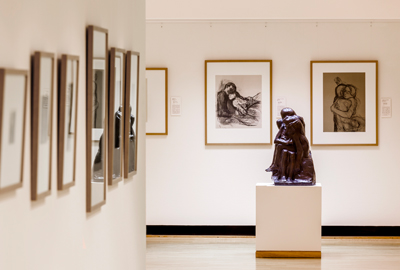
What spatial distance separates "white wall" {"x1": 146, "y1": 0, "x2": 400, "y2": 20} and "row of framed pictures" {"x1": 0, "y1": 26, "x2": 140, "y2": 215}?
135 inches

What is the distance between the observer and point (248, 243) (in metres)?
7.37

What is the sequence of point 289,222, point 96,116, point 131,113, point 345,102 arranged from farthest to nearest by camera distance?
point 345,102, point 289,222, point 131,113, point 96,116

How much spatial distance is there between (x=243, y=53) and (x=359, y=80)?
5.82ft

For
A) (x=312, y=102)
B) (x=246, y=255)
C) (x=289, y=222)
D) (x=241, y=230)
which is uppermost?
Result: (x=312, y=102)

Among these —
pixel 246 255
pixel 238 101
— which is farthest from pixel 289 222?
pixel 238 101

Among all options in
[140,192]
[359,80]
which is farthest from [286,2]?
[140,192]

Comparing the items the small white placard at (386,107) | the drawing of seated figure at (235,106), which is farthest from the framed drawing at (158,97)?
the small white placard at (386,107)

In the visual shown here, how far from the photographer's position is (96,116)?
2.92 meters

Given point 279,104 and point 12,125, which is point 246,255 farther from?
point 12,125

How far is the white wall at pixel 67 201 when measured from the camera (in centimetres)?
192

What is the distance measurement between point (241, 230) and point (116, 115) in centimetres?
482

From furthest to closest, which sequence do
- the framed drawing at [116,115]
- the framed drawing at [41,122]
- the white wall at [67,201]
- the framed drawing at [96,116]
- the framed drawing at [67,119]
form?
the framed drawing at [116,115] < the framed drawing at [96,116] < the framed drawing at [67,119] < the framed drawing at [41,122] < the white wall at [67,201]

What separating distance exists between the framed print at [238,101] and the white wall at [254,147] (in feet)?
0.40

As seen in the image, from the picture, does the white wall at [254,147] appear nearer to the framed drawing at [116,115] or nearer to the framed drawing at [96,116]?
the framed drawing at [116,115]
